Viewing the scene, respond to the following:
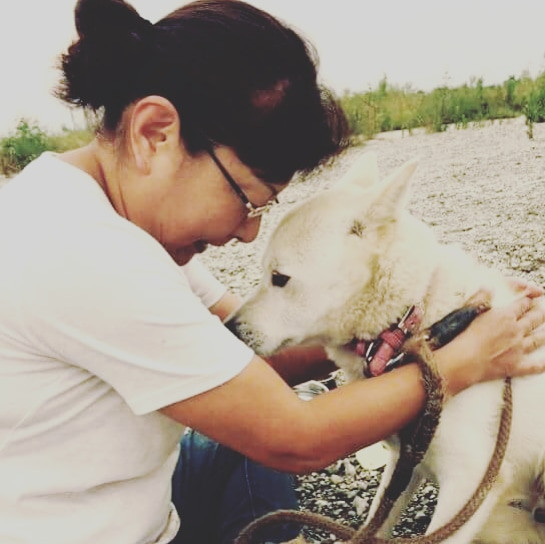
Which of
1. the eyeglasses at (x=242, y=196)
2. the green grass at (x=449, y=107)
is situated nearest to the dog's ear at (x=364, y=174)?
the eyeglasses at (x=242, y=196)

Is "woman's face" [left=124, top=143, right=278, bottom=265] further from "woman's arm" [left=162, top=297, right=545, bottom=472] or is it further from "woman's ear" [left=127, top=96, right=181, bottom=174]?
"woman's arm" [left=162, top=297, right=545, bottom=472]

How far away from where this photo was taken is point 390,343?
1.89 metres

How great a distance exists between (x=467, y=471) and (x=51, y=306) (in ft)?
3.66

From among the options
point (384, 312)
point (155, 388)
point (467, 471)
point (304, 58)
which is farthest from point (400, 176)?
point (155, 388)

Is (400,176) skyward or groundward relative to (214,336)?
skyward

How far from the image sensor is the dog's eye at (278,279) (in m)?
2.11

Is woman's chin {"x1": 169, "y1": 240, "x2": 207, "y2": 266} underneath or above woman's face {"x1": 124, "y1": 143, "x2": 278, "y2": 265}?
underneath

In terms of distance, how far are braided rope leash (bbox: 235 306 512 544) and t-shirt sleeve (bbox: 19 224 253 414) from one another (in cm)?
47

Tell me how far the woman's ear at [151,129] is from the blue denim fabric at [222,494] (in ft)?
3.22

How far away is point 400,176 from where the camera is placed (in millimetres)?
2000

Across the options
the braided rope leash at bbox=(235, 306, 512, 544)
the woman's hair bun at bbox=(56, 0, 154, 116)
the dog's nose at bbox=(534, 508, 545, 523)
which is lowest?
the dog's nose at bbox=(534, 508, 545, 523)

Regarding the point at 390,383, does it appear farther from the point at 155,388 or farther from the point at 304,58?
the point at 304,58

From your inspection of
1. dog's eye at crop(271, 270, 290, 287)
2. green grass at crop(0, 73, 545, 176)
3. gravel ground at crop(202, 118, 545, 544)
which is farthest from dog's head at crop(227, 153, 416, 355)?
green grass at crop(0, 73, 545, 176)

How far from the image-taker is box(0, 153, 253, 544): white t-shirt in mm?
1316
